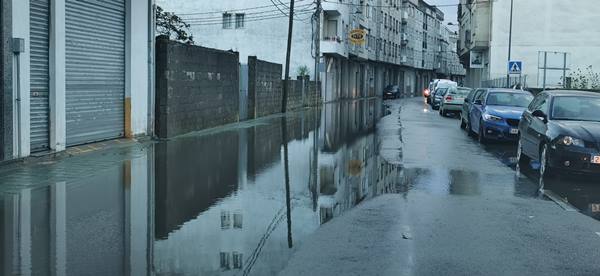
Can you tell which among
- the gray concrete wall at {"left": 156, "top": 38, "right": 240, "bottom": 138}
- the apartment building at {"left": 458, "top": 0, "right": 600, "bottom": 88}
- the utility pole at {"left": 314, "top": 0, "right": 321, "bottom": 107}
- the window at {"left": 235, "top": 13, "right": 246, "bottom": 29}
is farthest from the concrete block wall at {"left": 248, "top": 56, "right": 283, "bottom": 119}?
the apartment building at {"left": 458, "top": 0, "right": 600, "bottom": 88}

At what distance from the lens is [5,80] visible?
11.1 m

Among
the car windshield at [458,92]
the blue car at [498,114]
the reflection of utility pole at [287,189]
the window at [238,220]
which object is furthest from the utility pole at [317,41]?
the window at [238,220]

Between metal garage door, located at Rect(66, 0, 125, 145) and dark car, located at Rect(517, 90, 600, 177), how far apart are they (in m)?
8.62

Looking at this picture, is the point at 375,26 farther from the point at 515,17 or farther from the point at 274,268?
the point at 274,268

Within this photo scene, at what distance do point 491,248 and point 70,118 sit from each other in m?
9.47

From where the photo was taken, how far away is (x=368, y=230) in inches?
286

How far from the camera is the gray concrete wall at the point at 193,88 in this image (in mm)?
17266

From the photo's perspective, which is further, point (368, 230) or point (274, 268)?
point (368, 230)

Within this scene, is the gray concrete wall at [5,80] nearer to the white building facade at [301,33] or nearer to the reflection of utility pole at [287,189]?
the reflection of utility pole at [287,189]

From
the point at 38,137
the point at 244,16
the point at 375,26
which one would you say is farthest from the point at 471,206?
the point at 375,26

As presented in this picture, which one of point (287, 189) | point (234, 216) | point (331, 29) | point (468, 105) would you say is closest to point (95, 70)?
point (287, 189)

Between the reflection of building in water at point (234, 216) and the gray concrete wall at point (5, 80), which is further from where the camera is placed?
the gray concrete wall at point (5, 80)

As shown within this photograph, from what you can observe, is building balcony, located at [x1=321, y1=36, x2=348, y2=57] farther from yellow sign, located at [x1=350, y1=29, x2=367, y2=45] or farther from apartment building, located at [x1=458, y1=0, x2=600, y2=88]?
apartment building, located at [x1=458, y1=0, x2=600, y2=88]

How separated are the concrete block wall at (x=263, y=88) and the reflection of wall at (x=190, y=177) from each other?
9.70 metres
